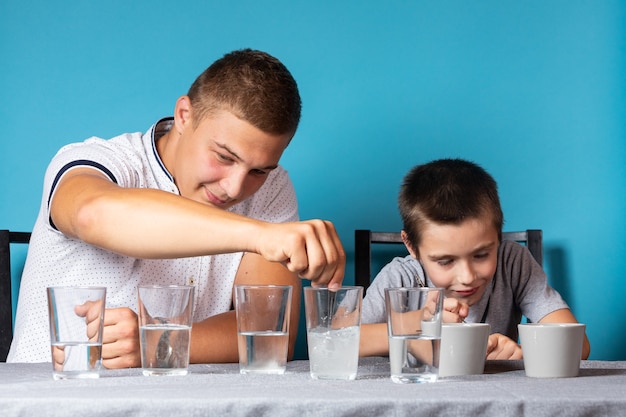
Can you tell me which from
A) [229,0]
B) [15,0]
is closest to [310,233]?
[229,0]

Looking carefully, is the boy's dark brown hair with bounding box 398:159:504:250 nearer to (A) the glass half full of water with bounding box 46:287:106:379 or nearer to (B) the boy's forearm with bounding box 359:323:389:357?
(B) the boy's forearm with bounding box 359:323:389:357

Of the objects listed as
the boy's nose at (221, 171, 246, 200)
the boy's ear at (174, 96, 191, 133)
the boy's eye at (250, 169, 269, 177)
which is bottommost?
the boy's nose at (221, 171, 246, 200)

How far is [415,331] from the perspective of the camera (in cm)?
79

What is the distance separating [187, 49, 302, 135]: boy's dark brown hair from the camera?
126cm

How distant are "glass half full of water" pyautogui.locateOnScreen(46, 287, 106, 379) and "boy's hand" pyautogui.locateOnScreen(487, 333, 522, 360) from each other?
65 cm

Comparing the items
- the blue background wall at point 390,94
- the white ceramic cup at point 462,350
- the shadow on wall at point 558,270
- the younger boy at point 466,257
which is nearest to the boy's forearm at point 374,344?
the younger boy at point 466,257

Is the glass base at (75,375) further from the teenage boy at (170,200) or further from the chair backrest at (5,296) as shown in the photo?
the chair backrest at (5,296)

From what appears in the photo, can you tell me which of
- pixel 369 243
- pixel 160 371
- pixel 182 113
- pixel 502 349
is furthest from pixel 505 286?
pixel 160 371

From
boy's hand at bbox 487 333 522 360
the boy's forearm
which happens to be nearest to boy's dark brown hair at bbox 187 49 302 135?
the boy's forearm

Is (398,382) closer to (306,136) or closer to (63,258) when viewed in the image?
(63,258)

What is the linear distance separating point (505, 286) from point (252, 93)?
0.77 metres

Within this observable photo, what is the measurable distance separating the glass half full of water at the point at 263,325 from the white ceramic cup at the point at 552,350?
0.91 feet

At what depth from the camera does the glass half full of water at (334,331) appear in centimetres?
77

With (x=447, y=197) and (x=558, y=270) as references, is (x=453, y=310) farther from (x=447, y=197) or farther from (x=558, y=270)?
(x=558, y=270)
